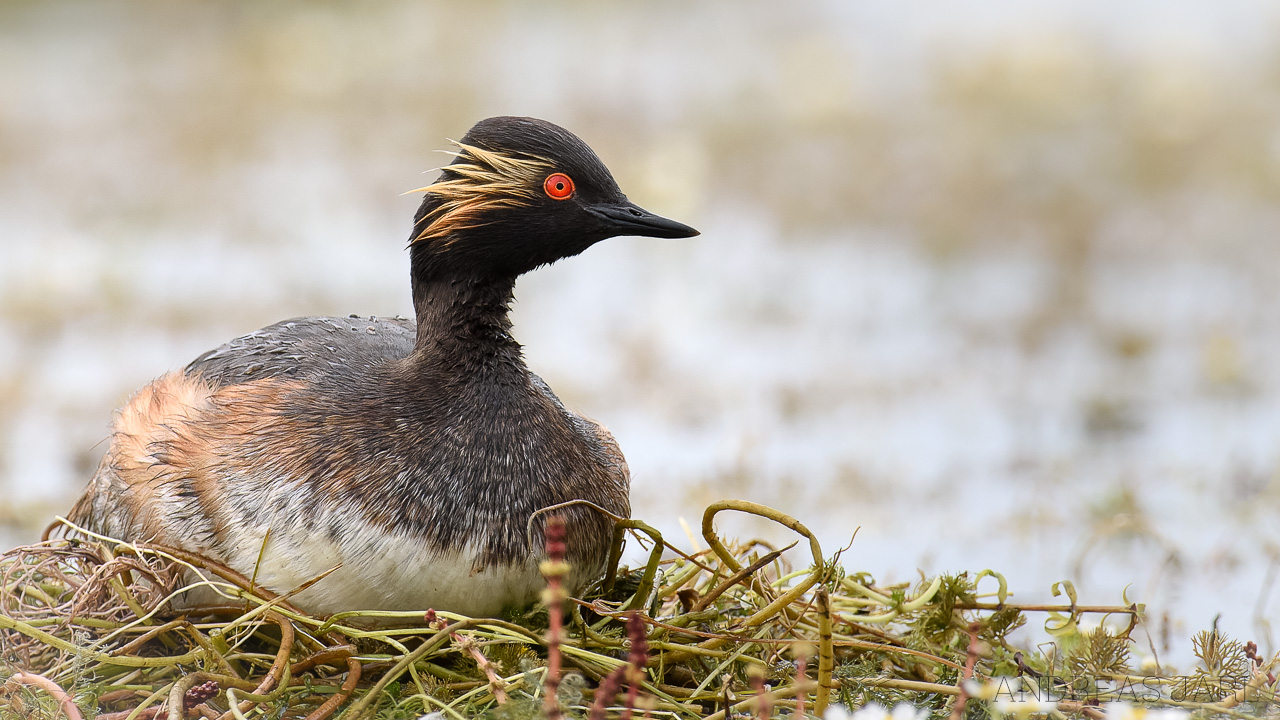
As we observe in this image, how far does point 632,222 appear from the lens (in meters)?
3.88

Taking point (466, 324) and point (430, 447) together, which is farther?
point (466, 324)

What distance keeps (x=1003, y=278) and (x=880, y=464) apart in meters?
3.16

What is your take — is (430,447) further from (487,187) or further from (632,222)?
(632,222)

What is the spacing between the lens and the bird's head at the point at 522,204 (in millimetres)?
3848

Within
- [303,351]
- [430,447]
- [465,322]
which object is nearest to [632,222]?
[465,322]

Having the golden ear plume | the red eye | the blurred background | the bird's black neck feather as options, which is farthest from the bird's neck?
the blurred background

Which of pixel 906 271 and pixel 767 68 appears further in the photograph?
pixel 767 68

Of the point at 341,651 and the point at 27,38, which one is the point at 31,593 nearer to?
the point at 341,651

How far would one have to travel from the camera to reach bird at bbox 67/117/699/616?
11.8 feet

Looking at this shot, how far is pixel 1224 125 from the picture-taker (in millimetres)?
11648

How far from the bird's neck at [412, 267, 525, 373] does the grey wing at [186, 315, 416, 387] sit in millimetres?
319

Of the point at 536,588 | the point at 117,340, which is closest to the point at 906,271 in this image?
the point at 117,340

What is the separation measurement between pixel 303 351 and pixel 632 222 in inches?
47.5

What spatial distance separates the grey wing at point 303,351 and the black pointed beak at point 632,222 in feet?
2.99
